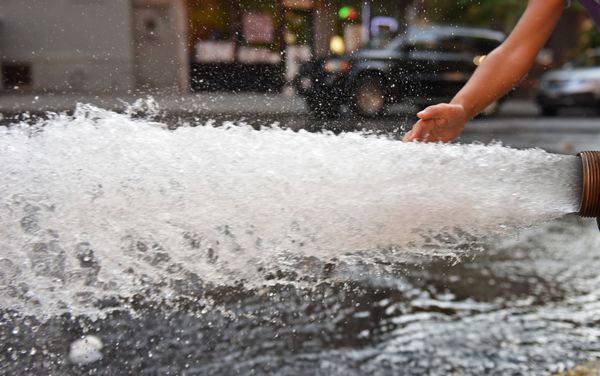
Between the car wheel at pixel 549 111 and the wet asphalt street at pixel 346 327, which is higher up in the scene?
the wet asphalt street at pixel 346 327

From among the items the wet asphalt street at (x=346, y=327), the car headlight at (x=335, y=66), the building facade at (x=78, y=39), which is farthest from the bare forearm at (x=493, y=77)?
the building facade at (x=78, y=39)

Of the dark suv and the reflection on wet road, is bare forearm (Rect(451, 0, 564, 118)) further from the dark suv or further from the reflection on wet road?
the dark suv

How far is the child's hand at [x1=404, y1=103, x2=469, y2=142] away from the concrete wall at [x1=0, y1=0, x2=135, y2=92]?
13.1 ft

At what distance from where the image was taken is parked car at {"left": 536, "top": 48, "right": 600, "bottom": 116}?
14.0 metres

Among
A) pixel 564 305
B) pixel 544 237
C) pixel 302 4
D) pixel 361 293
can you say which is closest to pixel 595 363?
pixel 564 305

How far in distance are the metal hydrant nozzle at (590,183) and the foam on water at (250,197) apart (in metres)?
0.04

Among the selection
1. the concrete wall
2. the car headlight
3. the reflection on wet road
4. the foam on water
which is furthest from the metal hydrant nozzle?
the concrete wall

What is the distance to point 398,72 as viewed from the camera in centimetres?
815

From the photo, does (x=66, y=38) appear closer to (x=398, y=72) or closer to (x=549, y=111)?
(x=398, y=72)

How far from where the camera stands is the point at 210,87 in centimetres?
352

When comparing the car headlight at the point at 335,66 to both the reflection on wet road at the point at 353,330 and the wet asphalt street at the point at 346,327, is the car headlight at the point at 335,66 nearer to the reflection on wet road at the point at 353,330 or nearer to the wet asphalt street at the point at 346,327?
the wet asphalt street at the point at 346,327

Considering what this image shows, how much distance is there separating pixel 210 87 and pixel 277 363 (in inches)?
72.6

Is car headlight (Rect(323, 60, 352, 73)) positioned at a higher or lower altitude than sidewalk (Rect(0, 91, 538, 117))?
lower

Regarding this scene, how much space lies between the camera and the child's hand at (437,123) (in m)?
1.79
